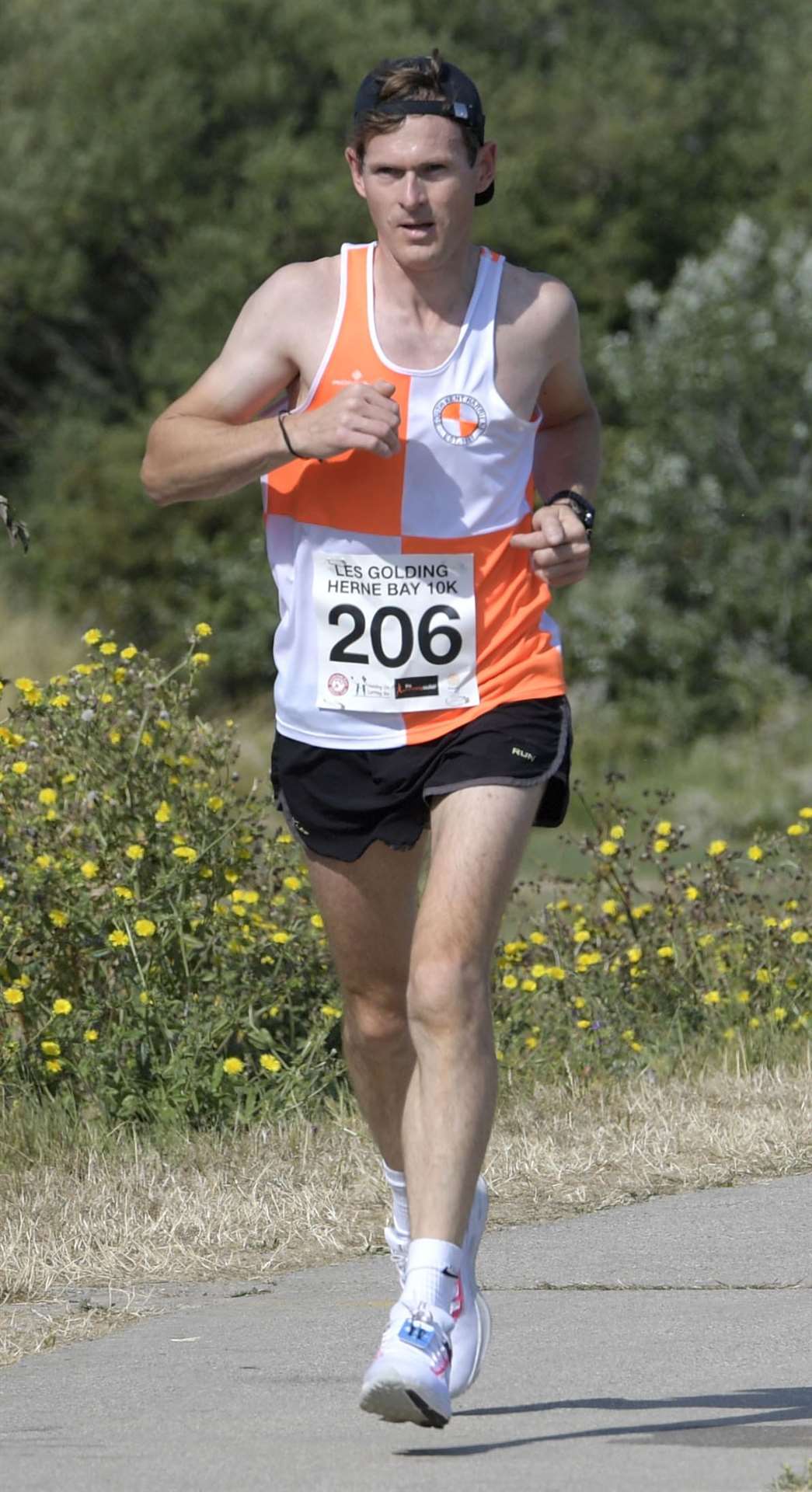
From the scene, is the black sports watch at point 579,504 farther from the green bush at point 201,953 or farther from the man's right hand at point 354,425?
the green bush at point 201,953

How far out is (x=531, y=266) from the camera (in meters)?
34.9

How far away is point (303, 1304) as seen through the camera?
4.98 metres

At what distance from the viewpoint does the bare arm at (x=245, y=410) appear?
444 centimetres

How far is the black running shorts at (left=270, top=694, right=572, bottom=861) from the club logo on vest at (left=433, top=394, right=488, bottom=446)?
1.61 ft

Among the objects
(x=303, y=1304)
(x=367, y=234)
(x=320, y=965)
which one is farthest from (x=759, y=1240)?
(x=367, y=234)

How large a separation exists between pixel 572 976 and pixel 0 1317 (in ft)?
11.0

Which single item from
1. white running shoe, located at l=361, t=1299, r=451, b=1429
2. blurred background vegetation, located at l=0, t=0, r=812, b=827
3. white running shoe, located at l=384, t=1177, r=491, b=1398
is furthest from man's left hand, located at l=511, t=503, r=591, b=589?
blurred background vegetation, located at l=0, t=0, r=812, b=827

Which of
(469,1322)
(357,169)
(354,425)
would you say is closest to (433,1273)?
A: (469,1322)

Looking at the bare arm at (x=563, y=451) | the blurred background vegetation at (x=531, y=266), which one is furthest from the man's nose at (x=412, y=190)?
the blurred background vegetation at (x=531, y=266)

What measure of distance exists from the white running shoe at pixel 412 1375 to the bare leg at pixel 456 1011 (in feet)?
0.69

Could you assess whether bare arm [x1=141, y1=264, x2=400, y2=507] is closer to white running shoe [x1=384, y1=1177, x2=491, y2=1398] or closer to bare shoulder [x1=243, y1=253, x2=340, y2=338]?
bare shoulder [x1=243, y1=253, x2=340, y2=338]

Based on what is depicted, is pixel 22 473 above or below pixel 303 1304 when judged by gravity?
above

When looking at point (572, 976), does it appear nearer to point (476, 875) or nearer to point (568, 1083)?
point (568, 1083)

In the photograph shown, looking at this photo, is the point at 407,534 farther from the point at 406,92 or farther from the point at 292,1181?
the point at 292,1181
